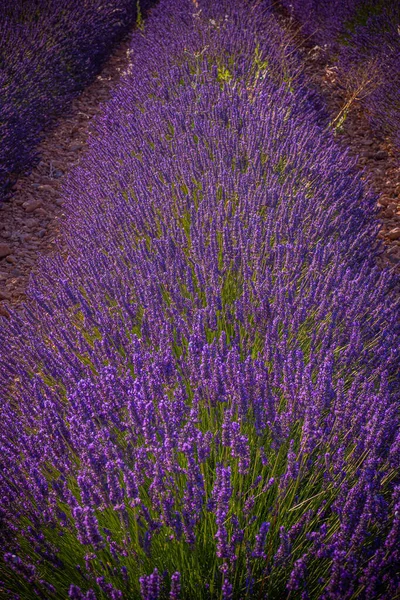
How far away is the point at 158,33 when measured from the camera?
5.73 m

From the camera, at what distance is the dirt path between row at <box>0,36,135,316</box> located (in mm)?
3459

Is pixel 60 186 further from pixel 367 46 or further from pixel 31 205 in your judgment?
pixel 367 46

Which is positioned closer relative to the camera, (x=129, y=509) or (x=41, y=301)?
(x=129, y=509)

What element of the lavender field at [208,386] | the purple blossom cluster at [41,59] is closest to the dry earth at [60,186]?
the purple blossom cluster at [41,59]

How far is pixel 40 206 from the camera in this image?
4.17 m

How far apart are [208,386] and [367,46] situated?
5.47 metres

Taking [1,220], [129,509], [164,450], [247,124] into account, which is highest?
[247,124]

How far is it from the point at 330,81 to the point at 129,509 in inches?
232

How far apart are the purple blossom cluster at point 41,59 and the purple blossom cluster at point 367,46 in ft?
9.07

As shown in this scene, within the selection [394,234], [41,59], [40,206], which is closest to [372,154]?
[394,234]

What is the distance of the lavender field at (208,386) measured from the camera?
118 cm

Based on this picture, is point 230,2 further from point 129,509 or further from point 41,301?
point 129,509

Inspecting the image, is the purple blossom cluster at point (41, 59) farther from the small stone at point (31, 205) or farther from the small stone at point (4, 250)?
the small stone at point (4, 250)

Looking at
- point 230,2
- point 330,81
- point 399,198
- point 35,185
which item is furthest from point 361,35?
point 35,185
